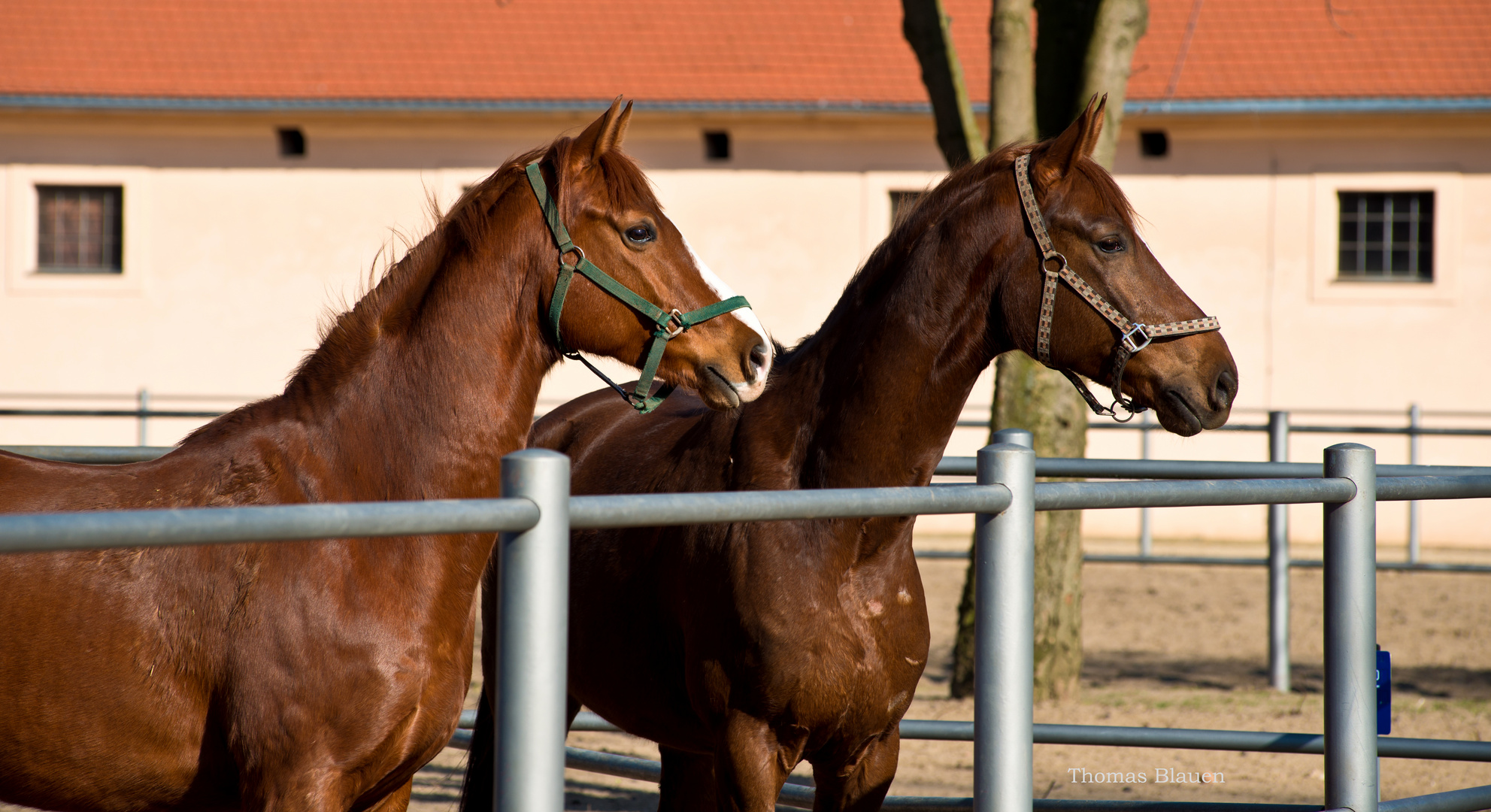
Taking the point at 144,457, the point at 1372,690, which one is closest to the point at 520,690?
the point at 1372,690

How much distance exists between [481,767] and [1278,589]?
4.97 metres

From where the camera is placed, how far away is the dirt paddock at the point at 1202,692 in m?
5.34

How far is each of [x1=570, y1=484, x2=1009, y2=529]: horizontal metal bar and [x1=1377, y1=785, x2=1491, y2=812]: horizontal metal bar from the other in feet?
3.36

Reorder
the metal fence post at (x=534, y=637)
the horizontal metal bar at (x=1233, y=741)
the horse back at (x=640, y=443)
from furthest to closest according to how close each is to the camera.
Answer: the horizontal metal bar at (x=1233, y=741) → the horse back at (x=640, y=443) → the metal fence post at (x=534, y=637)

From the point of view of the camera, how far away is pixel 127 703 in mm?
2295

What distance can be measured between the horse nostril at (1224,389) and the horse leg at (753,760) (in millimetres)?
1176

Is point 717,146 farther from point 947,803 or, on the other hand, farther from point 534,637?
point 534,637

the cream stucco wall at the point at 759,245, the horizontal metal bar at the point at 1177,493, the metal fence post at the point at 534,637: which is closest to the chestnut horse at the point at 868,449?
the horizontal metal bar at the point at 1177,493

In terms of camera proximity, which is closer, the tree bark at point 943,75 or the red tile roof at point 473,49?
the tree bark at point 943,75

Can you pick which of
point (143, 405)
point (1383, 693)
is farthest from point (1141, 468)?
point (143, 405)

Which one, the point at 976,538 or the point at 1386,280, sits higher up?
the point at 1386,280

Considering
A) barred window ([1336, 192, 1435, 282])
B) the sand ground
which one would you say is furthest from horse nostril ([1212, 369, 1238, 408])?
barred window ([1336, 192, 1435, 282])

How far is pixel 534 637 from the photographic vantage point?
Answer: 1550 millimetres

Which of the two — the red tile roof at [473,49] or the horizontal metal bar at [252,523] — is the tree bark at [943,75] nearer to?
the horizontal metal bar at [252,523]
